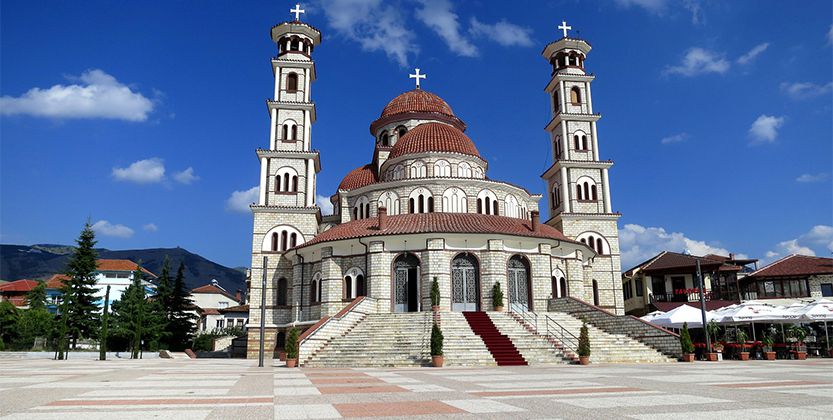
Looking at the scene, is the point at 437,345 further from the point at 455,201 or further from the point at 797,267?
the point at 797,267

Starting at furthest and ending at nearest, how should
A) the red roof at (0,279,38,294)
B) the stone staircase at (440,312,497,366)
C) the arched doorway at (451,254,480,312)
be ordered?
the red roof at (0,279,38,294)
the arched doorway at (451,254,480,312)
the stone staircase at (440,312,497,366)

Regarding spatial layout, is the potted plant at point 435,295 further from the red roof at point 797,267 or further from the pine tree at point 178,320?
the red roof at point 797,267

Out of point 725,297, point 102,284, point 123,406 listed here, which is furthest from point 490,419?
point 102,284

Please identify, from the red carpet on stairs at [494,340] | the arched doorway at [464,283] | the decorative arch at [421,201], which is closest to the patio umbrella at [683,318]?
the red carpet on stairs at [494,340]

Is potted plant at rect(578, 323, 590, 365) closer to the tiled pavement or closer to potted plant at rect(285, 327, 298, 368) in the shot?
the tiled pavement

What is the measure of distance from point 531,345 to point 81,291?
108 feet

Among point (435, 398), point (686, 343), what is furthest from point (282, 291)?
point (435, 398)

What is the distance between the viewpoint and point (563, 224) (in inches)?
1674

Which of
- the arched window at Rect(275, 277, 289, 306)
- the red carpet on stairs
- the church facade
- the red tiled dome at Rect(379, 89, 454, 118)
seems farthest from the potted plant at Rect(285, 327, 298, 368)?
the red tiled dome at Rect(379, 89, 454, 118)

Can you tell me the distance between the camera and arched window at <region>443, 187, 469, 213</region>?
122ft

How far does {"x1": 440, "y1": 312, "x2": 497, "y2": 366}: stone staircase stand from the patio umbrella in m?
9.87

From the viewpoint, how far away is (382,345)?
960 inches

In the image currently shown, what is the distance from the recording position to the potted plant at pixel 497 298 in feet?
99.7

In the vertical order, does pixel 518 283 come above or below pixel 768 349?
above
